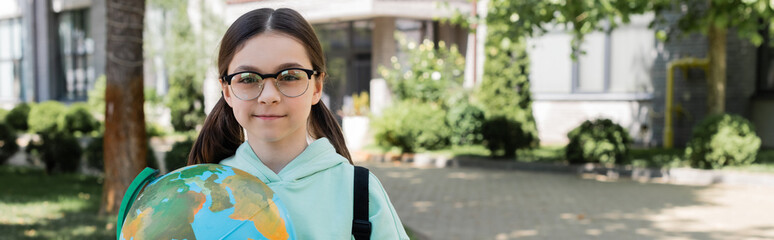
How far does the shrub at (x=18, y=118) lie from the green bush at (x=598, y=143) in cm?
1617

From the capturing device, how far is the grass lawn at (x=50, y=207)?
5955 mm

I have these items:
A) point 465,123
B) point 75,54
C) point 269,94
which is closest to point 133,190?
point 269,94

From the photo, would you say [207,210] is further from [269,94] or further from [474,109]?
[474,109]

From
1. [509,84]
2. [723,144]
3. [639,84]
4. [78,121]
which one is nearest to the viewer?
[723,144]

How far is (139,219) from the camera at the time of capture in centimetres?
143

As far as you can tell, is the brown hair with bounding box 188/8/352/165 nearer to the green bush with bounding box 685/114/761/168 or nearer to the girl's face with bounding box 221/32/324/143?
the girl's face with bounding box 221/32/324/143

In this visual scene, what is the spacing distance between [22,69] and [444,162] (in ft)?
67.0

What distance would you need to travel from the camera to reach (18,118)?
19.9 metres

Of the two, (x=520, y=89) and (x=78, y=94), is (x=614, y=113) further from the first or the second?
(x=78, y=94)

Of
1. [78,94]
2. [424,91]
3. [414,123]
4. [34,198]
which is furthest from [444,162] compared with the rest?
[78,94]

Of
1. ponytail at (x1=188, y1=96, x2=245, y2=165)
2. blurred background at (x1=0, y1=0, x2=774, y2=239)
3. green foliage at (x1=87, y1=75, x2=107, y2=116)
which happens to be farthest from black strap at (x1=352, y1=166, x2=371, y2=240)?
green foliage at (x1=87, y1=75, x2=107, y2=116)

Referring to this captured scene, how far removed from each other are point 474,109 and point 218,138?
41.9 ft

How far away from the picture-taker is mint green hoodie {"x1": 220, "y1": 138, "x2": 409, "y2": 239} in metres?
1.61

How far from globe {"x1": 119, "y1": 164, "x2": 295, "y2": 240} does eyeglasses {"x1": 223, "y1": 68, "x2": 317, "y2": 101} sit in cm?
24
